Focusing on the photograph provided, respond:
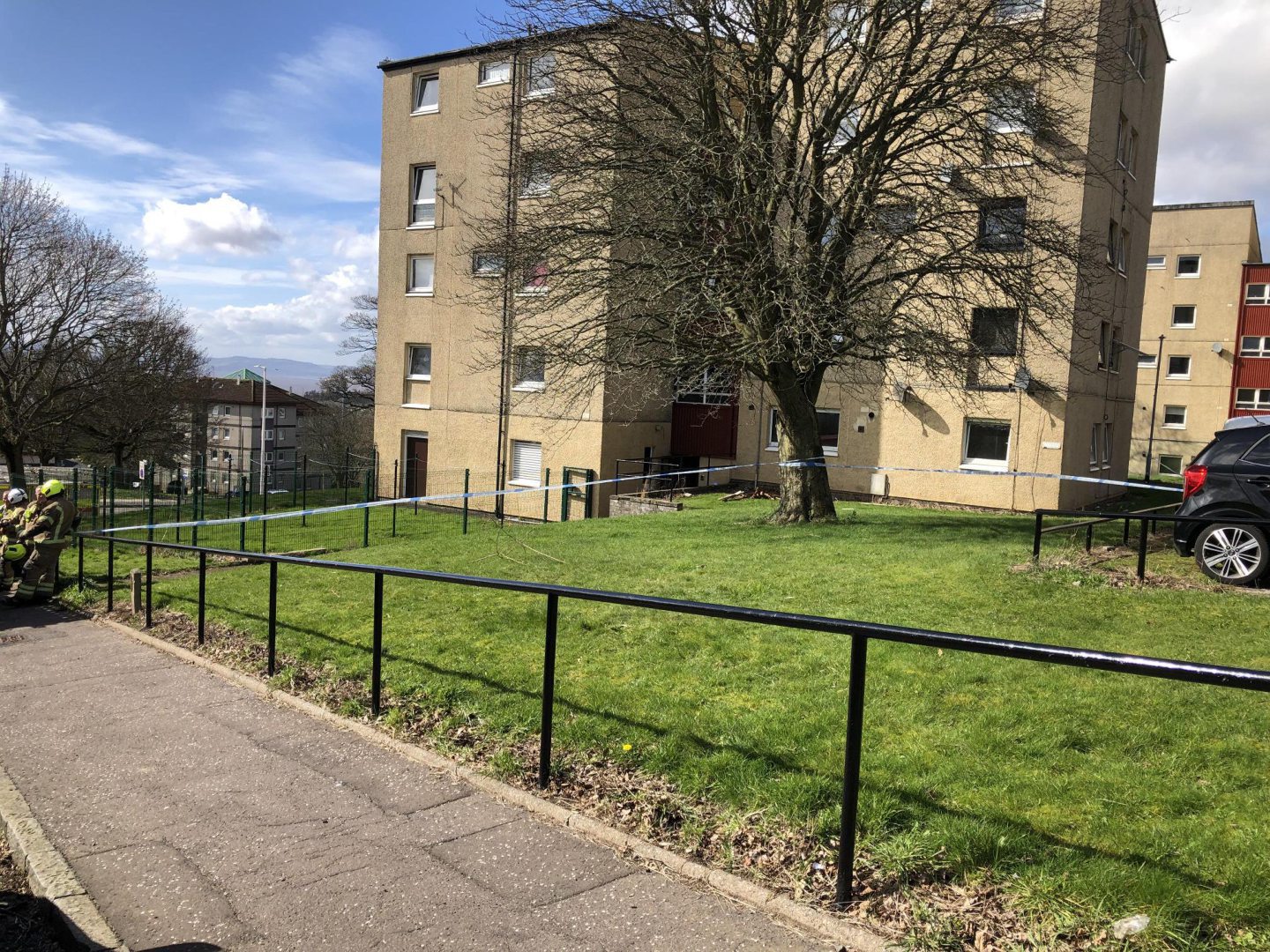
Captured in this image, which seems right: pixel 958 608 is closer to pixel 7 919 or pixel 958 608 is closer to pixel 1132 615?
pixel 1132 615

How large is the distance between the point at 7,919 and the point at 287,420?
102880mm

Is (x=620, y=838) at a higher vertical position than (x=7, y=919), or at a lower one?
higher

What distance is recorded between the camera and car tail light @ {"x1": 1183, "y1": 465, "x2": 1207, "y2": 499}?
9289mm

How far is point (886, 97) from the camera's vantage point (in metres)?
13.7

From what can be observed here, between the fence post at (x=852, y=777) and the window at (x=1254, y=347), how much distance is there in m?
46.9

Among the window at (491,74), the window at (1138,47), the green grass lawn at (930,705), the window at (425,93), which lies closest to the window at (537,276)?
the green grass lawn at (930,705)

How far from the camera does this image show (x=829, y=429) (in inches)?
965

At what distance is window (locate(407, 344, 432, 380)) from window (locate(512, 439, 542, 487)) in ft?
13.8

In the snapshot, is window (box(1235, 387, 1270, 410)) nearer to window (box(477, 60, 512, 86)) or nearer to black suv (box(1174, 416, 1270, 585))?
window (box(477, 60, 512, 86))

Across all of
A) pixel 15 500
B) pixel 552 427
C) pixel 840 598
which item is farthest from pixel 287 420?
pixel 840 598

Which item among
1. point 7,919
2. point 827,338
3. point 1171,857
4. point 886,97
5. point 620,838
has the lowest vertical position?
point 7,919

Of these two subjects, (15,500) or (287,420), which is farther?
(287,420)

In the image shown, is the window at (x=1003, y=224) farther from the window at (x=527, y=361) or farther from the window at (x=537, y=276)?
the window at (x=527, y=361)

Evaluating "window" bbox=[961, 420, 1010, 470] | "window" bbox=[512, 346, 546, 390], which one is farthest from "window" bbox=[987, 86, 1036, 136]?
"window" bbox=[961, 420, 1010, 470]
